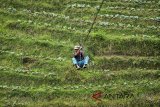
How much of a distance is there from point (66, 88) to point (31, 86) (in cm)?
228

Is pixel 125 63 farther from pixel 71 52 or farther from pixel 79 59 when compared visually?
pixel 79 59

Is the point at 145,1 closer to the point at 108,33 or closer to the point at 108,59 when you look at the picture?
the point at 108,33

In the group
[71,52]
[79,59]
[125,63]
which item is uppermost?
[79,59]

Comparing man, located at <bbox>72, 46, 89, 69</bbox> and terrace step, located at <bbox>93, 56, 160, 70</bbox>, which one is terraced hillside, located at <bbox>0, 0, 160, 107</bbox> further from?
man, located at <bbox>72, 46, 89, 69</bbox>

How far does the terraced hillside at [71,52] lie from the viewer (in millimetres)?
27953

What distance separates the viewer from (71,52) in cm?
3194

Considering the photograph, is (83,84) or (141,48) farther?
(141,48)

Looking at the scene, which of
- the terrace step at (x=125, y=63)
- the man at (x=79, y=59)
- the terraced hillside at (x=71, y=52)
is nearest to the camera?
the man at (x=79, y=59)

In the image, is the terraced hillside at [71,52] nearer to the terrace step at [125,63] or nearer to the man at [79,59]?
the terrace step at [125,63]

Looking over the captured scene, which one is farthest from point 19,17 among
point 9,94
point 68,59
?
point 9,94

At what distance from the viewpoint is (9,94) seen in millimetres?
28422

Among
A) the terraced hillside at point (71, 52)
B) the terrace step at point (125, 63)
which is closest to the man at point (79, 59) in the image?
the terraced hillside at point (71, 52)

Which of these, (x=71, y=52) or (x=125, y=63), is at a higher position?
(x=71, y=52)

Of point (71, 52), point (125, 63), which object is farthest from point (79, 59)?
point (71, 52)
